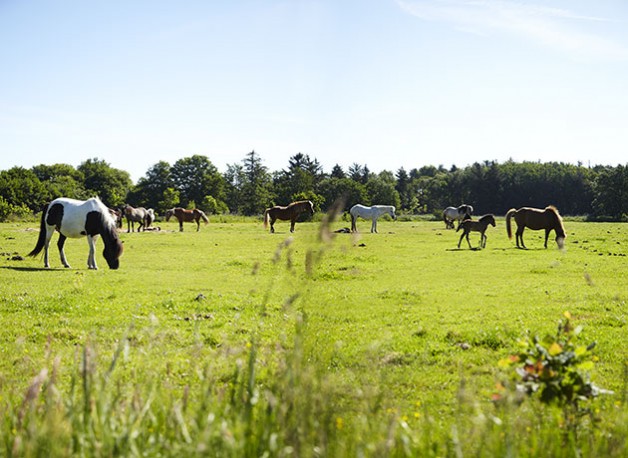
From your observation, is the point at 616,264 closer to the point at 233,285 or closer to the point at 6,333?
the point at 233,285

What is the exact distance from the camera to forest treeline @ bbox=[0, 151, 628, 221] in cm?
7731

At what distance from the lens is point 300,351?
3562 mm

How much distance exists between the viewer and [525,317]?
36.1 feet

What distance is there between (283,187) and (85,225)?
1927 inches

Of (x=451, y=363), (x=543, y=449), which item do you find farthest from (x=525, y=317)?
(x=543, y=449)

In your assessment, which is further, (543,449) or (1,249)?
(1,249)

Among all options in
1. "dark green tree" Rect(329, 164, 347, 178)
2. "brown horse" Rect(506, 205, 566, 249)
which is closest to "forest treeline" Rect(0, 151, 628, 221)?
"dark green tree" Rect(329, 164, 347, 178)

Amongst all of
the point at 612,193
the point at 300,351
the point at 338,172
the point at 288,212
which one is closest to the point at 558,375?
the point at 300,351

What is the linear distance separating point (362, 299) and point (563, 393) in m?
8.89

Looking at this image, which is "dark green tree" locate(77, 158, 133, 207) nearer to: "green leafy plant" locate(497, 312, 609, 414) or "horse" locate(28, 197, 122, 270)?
"horse" locate(28, 197, 122, 270)

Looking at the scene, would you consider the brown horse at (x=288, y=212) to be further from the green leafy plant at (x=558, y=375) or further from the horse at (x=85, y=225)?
the green leafy plant at (x=558, y=375)

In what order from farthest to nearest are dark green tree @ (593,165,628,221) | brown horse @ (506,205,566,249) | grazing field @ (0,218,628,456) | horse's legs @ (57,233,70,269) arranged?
dark green tree @ (593,165,628,221)
brown horse @ (506,205,566,249)
horse's legs @ (57,233,70,269)
grazing field @ (0,218,628,456)

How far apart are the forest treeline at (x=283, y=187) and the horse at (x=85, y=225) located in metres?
40.5

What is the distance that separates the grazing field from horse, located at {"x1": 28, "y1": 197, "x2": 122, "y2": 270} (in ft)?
3.27
